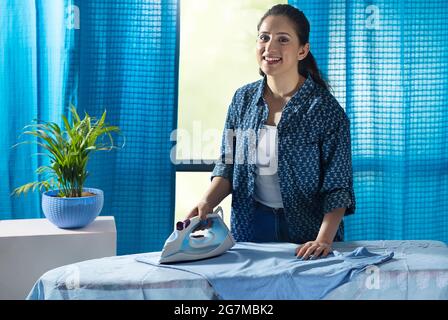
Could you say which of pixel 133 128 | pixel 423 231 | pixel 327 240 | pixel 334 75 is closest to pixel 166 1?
pixel 133 128

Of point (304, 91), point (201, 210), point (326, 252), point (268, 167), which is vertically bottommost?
point (326, 252)

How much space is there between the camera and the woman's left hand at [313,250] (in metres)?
2.01

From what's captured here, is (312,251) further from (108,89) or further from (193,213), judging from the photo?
(108,89)

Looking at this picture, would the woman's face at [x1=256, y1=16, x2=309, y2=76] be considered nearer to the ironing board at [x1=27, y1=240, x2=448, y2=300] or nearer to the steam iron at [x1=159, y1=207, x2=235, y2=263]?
the steam iron at [x1=159, y1=207, x2=235, y2=263]

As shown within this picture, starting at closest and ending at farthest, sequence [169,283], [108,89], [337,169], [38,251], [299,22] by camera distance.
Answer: [169,283] < [337,169] < [299,22] < [38,251] < [108,89]

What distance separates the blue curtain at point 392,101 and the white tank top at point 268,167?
823mm

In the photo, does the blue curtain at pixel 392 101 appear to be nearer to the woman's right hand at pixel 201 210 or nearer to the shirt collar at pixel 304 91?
the shirt collar at pixel 304 91

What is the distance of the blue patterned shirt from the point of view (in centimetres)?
218

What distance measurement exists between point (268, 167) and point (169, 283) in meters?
0.62

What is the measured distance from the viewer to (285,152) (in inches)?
87.2

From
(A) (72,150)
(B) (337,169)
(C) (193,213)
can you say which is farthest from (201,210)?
(A) (72,150)

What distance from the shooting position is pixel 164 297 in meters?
1.81
